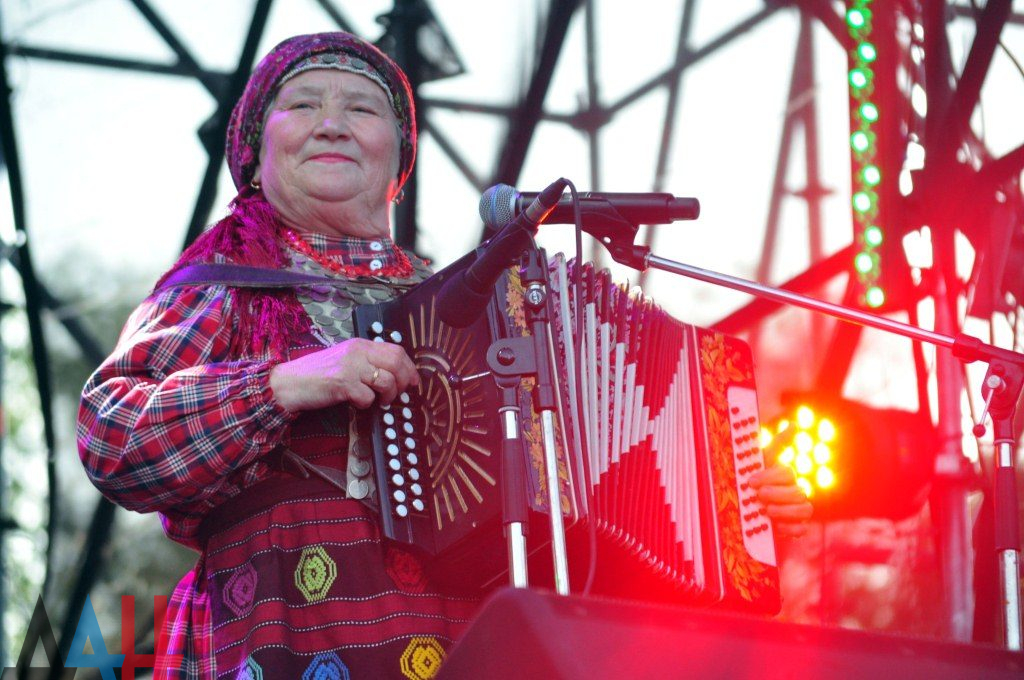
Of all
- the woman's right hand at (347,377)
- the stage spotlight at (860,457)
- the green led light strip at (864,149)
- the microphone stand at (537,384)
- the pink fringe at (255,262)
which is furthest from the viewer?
the stage spotlight at (860,457)

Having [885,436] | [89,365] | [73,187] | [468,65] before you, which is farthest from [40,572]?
[885,436]

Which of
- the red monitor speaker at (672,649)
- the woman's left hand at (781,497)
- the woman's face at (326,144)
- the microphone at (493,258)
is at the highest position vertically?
the woman's face at (326,144)

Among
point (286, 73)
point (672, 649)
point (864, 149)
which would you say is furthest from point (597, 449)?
point (864, 149)

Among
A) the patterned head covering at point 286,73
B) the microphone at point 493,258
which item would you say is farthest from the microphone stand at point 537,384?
the patterned head covering at point 286,73

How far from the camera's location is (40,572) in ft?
18.3

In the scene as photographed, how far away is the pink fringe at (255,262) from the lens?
2496mm

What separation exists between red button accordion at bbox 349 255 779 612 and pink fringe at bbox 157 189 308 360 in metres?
0.21

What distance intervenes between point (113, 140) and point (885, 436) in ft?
9.01

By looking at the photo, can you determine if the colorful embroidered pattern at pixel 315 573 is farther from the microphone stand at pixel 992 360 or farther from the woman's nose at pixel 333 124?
the woman's nose at pixel 333 124

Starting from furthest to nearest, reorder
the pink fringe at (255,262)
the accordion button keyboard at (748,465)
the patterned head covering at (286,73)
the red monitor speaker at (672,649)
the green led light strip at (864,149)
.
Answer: the green led light strip at (864,149) → the patterned head covering at (286,73) → the accordion button keyboard at (748,465) → the pink fringe at (255,262) → the red monitor speaker at (672,649)

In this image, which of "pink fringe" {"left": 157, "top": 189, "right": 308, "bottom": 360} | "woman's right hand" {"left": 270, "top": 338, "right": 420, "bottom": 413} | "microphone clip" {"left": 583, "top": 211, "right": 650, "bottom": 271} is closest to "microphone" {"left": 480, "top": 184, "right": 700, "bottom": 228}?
"microphone clip" {"left": 583, "top": 211, "right": 650, "bottom": 271}

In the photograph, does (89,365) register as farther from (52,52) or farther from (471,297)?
→ (471,297)

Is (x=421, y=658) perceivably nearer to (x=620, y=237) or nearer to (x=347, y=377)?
(x=347, y=377)

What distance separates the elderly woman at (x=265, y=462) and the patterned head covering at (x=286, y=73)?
0.69ft
